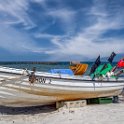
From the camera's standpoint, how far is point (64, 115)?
31.1 ft

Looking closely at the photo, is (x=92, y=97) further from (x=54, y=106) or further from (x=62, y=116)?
(x=62, y=116)

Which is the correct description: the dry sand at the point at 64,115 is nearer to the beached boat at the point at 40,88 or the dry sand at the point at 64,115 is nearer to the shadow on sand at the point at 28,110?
the shadow on sand at the point at 28,110

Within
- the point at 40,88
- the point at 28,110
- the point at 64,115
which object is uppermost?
the point at 40,88

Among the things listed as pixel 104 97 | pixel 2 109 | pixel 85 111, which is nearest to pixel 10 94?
pixel 2 109

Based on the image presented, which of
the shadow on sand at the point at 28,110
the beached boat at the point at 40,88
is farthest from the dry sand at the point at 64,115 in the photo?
the beached boat at the point at 40,88

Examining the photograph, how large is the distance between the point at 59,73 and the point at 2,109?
9.94 ft

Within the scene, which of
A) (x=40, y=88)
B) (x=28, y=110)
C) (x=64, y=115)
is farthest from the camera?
(x=28, y=110)

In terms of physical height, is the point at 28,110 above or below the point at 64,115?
above

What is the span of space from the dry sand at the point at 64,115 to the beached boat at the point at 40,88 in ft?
1.54

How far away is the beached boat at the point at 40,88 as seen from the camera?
9586 millimetres

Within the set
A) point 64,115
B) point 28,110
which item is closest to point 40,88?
point 64,115

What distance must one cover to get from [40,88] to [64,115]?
4.39ft

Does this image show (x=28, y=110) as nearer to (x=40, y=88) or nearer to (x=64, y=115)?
(x=40, y=88)

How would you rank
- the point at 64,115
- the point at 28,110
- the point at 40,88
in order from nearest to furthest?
the point at 64,115 < the point at 40,88 < the point at 28,110
